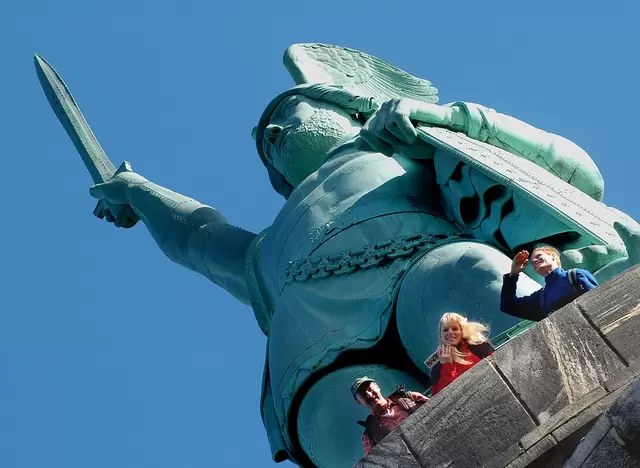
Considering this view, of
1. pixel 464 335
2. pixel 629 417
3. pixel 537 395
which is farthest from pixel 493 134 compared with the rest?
pixel 629 417

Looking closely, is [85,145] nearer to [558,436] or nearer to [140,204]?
[140,204]

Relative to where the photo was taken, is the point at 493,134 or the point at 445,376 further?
the point at 493,134

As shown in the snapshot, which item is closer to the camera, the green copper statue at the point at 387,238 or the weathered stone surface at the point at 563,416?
the weathered stone surface at the point at 563,416

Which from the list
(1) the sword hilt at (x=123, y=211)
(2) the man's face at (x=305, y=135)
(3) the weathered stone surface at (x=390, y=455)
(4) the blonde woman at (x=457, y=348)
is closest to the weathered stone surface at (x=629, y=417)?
(3) the weathered stone surface at (x=390, y=455)

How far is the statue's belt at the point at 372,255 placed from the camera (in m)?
9.70

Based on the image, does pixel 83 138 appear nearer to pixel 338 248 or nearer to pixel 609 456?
pixel 338 248

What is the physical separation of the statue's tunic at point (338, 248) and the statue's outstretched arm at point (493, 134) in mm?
256

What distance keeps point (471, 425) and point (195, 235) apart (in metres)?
6.59

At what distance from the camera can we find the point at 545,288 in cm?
710

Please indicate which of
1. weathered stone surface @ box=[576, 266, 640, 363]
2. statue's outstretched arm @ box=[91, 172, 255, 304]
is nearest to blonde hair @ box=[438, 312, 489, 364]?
weathered stone surface @ box=[576, 266, 640, 363]

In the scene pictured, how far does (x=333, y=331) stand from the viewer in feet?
31.7

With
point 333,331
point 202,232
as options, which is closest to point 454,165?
point 333,331

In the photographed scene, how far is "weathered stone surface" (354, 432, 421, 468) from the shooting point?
601 cm

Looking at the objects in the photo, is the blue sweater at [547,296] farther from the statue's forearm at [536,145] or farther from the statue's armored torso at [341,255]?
the statue's forearm at [536,145]
